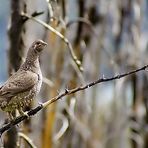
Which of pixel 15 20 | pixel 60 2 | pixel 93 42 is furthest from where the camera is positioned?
pixel 93 42

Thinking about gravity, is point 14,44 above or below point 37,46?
above

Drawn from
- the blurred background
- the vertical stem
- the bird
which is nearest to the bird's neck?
the bird

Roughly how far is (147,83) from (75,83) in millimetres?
529

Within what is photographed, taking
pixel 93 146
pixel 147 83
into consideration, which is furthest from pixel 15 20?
pixel 93 146

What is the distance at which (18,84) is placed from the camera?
1.45 m

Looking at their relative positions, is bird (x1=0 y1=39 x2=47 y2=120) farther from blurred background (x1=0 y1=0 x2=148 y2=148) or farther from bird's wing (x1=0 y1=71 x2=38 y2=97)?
blurred background (x1=0 y1=0 x2=148 y2=148)

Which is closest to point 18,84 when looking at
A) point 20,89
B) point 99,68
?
point 20,89

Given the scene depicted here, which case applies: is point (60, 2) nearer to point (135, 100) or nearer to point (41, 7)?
point (41, 7)

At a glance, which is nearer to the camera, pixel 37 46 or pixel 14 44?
pixel 37 46

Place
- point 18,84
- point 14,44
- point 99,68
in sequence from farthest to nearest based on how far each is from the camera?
point 99,68 < point 14,44 < point 18,84

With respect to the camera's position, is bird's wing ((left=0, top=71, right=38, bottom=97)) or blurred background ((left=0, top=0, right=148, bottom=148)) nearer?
bird's wing ((left=0, top=71, right=38, bottom=97))

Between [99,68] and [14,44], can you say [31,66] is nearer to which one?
[14,44]

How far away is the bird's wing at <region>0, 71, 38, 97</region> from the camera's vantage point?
1437mm

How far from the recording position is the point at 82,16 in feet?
8.68
